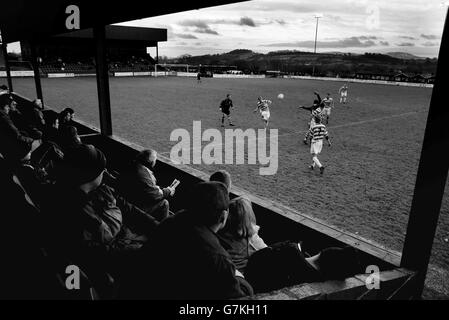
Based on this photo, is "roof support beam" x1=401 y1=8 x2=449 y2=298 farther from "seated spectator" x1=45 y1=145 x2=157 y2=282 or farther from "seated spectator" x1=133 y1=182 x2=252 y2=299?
"seated spectator" x1=45 y1=145 x2=157 y2=282

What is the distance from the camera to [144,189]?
12.2ft

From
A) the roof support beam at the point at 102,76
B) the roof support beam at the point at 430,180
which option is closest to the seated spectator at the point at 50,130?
the roof support beam at the point at 102,76

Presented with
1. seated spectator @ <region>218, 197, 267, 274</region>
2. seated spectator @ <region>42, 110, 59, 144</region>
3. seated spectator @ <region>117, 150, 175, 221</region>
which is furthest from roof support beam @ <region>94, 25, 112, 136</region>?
seated spectator @ <region>218, 197, 267, 274</region>

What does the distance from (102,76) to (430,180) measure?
586 centimetres

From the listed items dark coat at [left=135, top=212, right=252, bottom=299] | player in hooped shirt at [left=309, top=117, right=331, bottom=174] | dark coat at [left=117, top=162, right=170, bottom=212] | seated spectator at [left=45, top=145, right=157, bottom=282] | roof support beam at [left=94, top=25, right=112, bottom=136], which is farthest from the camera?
player in hooped shirt at [left=309, top=117, right=331, bottom=174]

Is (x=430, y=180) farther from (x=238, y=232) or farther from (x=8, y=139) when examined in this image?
(x=8, y=139)

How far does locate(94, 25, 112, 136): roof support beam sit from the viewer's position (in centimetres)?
556

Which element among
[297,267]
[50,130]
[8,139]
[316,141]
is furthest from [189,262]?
[316,141]

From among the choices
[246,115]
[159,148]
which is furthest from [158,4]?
[246,115]

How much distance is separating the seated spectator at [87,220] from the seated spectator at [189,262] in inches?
19.0

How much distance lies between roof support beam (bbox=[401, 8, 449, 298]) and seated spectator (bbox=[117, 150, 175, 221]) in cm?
256

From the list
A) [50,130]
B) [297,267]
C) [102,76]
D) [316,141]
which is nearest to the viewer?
[297,267]

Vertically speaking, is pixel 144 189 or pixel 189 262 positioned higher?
pixel 189 262
